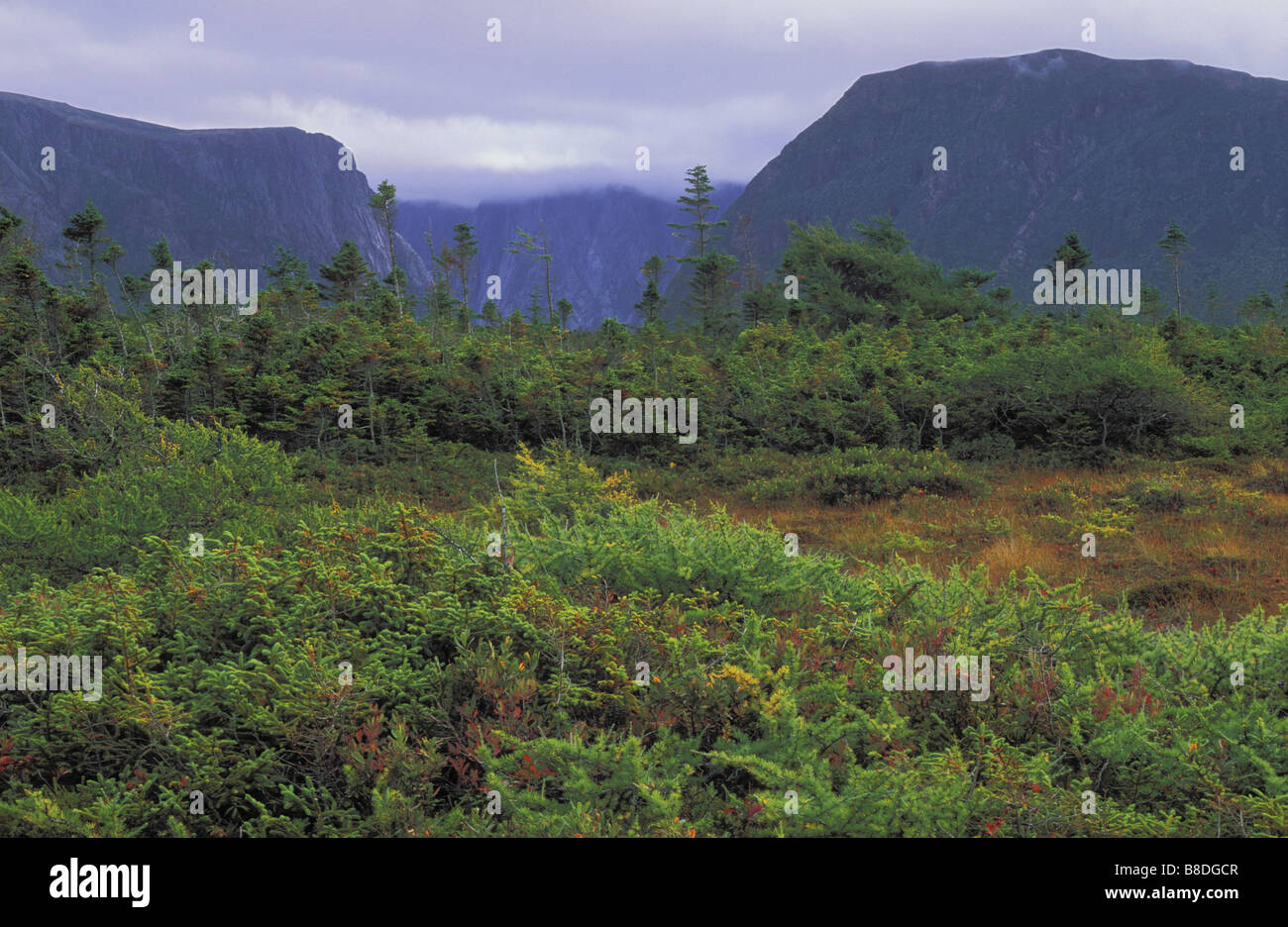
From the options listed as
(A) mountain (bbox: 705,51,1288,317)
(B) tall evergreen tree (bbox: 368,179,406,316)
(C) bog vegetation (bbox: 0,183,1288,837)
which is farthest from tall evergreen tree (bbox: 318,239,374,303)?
(A) mountain (bbox: 705,51,1288,317)

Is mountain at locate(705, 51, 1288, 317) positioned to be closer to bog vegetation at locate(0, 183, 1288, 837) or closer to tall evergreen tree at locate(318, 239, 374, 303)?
tall evergreen tree at locate(318, 239, 374, 303)

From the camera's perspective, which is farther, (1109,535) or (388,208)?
(388,208)

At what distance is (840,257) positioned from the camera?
35.2 m

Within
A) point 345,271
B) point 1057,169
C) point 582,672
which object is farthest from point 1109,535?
point 1057,169

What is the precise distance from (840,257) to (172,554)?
111 feet

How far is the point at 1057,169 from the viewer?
518 feet

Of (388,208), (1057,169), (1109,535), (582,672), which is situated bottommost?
(1109,535)

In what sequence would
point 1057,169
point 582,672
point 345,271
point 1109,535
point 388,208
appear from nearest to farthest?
point 582,672
point 1109,535
point 345,271
point 388,208
point 1057,169

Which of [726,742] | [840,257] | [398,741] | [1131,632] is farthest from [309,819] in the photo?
[840,257]

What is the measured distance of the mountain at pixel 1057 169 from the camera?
120625mm

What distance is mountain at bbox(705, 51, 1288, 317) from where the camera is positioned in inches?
4749

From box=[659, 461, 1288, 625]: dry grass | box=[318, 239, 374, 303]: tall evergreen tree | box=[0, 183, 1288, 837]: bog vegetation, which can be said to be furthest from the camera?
box=[318, 239, 374, 303]: tall evergreen tree

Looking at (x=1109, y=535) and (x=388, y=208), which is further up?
(x=388, y=208)

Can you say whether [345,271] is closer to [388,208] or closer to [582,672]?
[388,208]
